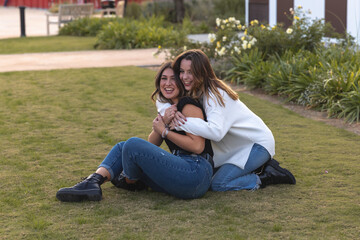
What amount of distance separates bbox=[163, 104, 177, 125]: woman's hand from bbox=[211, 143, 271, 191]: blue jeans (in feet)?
2.08

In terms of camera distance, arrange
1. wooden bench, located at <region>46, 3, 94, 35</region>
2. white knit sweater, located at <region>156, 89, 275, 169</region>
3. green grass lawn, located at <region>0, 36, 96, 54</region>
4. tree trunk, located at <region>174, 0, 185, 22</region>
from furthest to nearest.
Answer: tree trunk, located at <region>174, 0, 185, 22</region> < wooden bench, located at <region>46, 3, 94, 35</region> < green grass lawn, located at <region>0, 36, 96, 54</region> < white knit sweater, located at <region>156, 89, 275, 169</region>

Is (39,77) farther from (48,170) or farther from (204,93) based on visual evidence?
(204,93)

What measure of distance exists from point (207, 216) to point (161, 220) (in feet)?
1.06

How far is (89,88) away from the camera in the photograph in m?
9.96

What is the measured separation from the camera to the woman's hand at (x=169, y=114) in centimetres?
436

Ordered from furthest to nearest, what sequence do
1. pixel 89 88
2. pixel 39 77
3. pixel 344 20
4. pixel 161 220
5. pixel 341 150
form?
pixel 344 20 → pixel 39 77 → pixel 89 88 → pixel 341 150 → pixel 161 220

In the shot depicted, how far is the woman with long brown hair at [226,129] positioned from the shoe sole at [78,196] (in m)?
0.76

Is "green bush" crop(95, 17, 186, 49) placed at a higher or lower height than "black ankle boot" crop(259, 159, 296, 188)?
higher

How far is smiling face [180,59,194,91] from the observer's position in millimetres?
4445

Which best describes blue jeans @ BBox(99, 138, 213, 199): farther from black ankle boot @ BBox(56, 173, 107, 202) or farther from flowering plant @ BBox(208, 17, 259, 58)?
flowering plant @ BBox(208, 17, 259, 58)

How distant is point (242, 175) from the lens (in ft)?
15.6

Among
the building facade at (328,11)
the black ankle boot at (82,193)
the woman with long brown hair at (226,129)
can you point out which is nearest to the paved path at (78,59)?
the building facade at (328,11)

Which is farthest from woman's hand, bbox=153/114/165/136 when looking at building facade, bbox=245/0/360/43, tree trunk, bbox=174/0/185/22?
tree trunk, bbox=174/0/185/22

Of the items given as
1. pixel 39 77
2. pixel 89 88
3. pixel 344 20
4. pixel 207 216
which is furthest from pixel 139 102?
pixel 344 20
